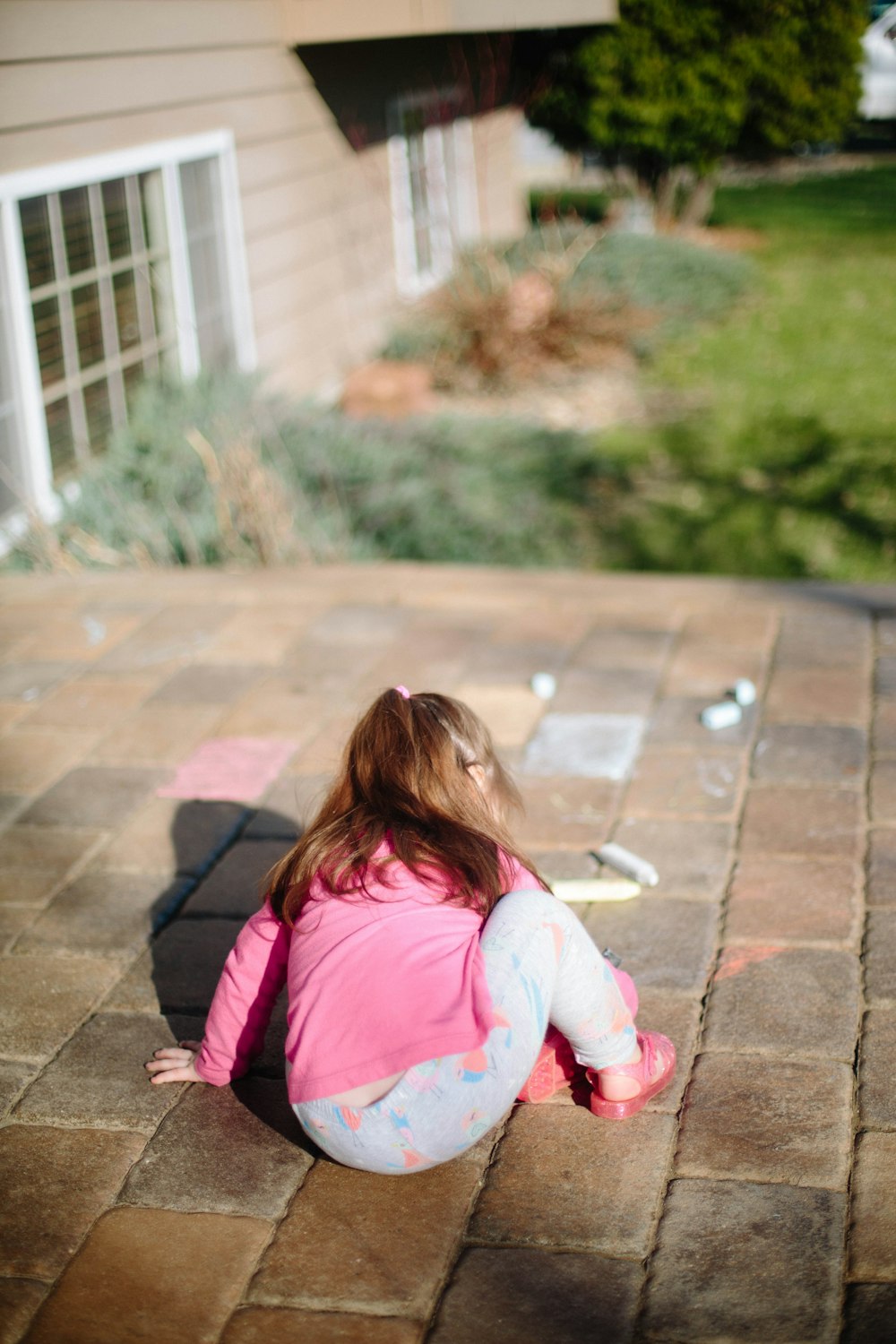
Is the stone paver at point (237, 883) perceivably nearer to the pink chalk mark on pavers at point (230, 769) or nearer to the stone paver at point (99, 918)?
the stone paver at point (99, 918)

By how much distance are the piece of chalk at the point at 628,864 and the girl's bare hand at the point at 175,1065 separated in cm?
109

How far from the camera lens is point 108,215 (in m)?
6.20

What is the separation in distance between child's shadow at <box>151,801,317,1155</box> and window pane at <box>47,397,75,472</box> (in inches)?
115

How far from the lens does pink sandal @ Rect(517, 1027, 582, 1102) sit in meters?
2.38

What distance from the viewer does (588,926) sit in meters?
2.90

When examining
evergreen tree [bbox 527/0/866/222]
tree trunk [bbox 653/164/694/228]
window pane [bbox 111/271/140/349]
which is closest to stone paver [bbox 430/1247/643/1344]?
window pane [bbox 111/271/140/349]

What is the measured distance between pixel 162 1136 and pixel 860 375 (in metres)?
8.34

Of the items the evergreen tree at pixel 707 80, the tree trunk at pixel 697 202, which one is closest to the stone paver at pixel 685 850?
the evergreen tree at pixel 707 80

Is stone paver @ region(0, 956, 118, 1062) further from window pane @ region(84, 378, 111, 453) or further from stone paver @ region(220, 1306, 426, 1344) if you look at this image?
window pane @ region(84, 378, 111, 453)

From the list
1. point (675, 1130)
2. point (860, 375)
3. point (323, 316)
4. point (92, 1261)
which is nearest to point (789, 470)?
point (860, 375)

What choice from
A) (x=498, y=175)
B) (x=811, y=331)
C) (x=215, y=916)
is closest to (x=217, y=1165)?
(x=215, y=916)

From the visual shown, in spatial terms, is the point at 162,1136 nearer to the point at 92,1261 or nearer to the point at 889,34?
the point at 92,1261

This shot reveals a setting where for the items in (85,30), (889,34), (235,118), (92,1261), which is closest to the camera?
(92,1261)

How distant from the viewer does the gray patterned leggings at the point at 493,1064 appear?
200cm
